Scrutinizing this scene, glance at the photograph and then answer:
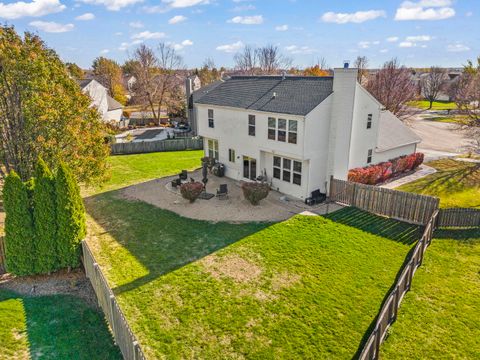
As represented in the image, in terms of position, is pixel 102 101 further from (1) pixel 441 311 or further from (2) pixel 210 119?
(1) pixel 441 311

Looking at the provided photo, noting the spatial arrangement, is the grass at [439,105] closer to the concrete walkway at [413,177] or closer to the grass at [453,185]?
the grass at [453,185]

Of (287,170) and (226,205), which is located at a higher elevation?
(287,170)

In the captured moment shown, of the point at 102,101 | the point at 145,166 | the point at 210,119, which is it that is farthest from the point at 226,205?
the point at 102,101

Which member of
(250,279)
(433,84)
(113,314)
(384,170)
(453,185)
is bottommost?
(453,185)

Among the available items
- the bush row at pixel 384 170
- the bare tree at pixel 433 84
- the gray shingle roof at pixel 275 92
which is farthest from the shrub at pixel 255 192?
Result: the bare tree at pixel 433 84

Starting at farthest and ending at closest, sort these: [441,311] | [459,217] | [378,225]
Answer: [378,225], [459,217], [441,311]

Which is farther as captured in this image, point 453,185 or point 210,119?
point 210,119

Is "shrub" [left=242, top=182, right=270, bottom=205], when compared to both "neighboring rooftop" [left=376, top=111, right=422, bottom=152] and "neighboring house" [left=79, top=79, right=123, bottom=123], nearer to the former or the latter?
"neighboring rooftop" [left=376, top=111, right=422, bottom=152]
